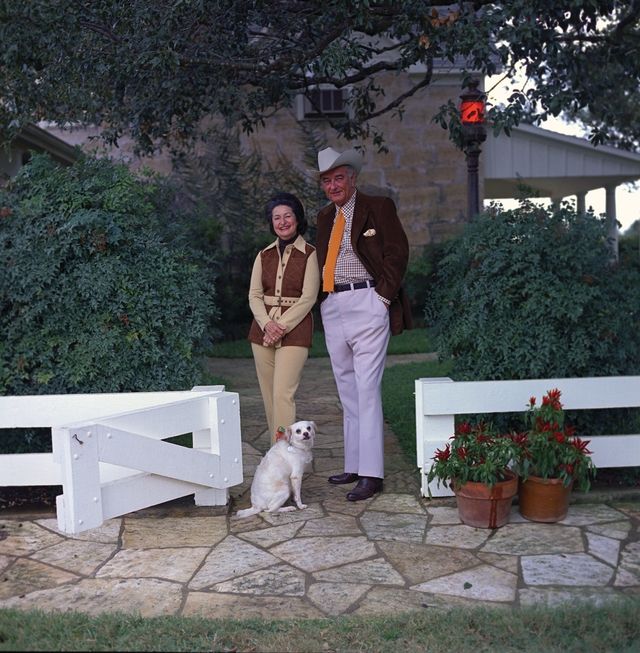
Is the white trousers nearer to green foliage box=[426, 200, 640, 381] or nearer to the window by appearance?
green foliage box=[426, 200, 640, 381]

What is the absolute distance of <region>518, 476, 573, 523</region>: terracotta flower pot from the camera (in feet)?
14.9

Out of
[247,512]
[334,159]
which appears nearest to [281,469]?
[247,512]

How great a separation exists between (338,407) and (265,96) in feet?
11.1

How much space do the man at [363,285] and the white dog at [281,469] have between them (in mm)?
480

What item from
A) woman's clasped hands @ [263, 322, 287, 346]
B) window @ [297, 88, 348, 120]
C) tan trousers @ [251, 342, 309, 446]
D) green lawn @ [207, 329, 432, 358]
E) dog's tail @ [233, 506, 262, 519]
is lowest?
dog's tail @ [233, 506, 262, 519]

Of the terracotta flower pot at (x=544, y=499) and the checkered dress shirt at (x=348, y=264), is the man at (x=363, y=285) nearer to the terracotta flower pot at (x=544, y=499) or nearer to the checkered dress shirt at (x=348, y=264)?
the checkered dress shirt at (x=348, y=264)

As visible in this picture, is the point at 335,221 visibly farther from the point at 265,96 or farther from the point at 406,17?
the point at 265,96

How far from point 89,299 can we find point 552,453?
3.28 metres

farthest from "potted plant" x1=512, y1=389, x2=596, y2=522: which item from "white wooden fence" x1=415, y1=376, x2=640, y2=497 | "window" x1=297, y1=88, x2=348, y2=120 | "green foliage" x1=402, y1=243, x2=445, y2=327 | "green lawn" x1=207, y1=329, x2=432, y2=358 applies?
"window" x1=297, y1=88, x2=348, y2=120

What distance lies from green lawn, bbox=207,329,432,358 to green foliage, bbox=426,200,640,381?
6013mm

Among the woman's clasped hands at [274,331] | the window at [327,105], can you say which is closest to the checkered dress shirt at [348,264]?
the woman's clasped hands at [274,331]

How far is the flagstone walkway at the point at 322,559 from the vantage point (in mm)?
3666

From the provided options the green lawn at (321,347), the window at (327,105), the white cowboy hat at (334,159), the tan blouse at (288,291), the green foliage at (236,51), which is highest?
the window at (327,105)

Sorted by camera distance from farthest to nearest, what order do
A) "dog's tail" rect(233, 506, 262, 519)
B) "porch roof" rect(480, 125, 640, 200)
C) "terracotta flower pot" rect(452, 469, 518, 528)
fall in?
"porch roof" rect(480, 125, 640, 200) < "dog's tail" rect(233, 506, 262, 519) < "terracotta flower pot" rect(452, 469, 518, 528)
